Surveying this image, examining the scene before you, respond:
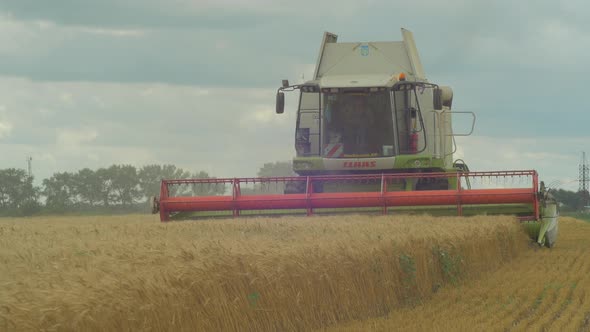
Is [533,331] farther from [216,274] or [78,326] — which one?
[78,326]

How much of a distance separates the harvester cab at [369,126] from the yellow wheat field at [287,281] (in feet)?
10.8

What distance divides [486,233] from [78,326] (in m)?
8.57

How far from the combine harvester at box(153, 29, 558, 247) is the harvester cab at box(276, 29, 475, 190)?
0.06 ft

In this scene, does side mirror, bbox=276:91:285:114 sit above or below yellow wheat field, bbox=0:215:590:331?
above

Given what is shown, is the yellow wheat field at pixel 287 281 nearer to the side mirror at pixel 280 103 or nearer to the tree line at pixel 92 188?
the side mirror at pixel 280 103

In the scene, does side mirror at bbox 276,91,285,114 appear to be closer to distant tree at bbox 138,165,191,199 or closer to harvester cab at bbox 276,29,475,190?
harvester cab at bbox 276,29,475,190

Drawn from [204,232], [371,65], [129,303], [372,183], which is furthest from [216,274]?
[371,65]

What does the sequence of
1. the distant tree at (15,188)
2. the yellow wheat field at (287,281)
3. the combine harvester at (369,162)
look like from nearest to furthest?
the yellow wheat field at (287,281) → the combine harvester at (369,162) → the distant tree at (15,188)

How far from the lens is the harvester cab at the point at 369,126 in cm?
1612

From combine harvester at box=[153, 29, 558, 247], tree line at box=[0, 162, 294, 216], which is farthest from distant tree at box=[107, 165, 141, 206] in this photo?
combine harvester at box=[153, 29, 558, 247]

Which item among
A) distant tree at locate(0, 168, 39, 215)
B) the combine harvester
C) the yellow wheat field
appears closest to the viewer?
the yellow wheat field

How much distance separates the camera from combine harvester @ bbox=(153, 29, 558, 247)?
15125mm

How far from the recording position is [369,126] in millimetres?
16547

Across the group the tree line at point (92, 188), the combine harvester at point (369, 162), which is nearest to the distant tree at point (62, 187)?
the tree line at point (92, 188)
